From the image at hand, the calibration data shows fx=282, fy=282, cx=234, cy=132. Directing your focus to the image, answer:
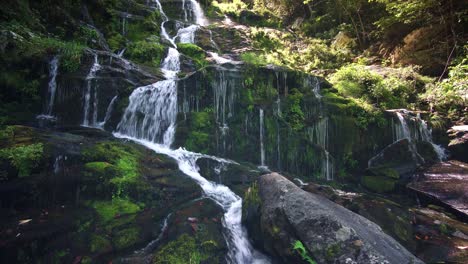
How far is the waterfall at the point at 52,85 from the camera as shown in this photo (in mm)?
9125

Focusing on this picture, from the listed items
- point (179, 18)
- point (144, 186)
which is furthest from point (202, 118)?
point (179, 18)

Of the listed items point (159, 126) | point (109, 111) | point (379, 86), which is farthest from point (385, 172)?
point (109, 111)

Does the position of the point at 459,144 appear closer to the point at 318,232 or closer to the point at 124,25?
the point at 318,232

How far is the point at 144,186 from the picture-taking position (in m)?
6.17

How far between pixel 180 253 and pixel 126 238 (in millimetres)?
981

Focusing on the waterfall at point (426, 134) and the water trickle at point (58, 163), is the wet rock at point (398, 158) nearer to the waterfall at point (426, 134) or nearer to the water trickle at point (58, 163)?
the waterfall at point (426, 134)

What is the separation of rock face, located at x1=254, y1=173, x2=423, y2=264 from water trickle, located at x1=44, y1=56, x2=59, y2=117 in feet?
25.2

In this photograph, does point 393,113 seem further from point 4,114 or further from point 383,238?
point 4,114

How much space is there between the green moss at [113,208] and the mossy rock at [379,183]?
6.86 m

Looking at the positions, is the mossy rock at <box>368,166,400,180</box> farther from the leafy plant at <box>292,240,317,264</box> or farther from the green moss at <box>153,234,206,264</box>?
the green moss at <box>153,234,206,264</box>

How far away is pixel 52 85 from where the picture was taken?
9281mm

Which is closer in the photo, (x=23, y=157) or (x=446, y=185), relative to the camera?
(x=23, y=157)

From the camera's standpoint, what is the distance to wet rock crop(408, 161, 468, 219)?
7.03 meters

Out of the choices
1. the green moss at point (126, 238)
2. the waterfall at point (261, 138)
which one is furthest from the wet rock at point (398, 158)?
the green moss at point (126, 238)
